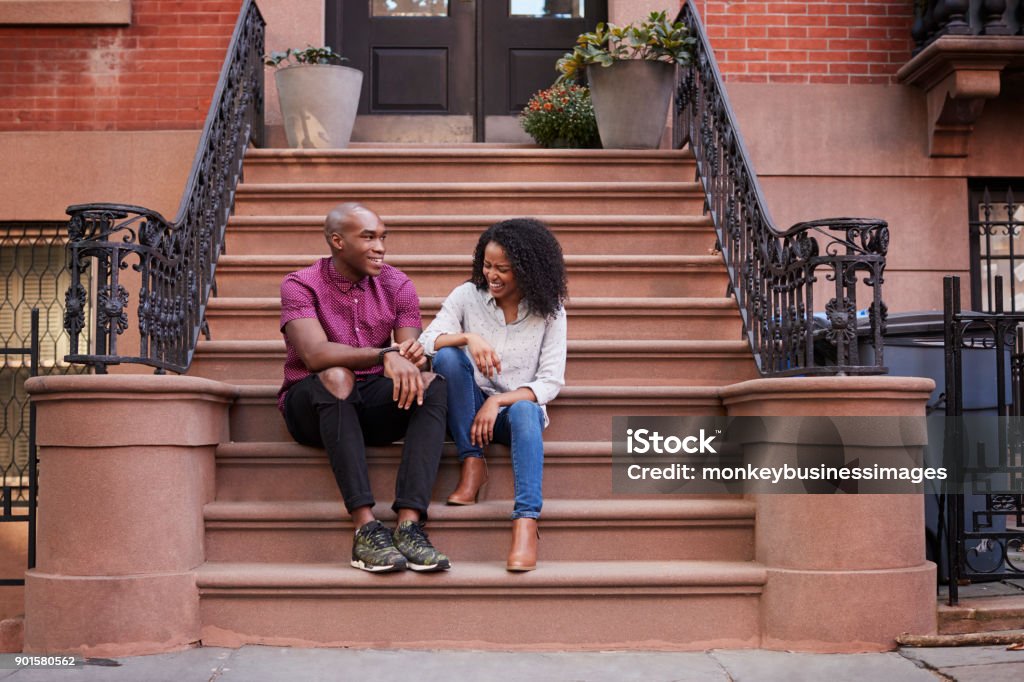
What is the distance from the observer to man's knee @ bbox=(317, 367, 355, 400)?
446 centimetres

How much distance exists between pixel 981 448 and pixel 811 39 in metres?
4.10

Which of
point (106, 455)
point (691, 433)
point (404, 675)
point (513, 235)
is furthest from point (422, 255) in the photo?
point (404, 675)

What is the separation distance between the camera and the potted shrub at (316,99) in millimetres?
7527

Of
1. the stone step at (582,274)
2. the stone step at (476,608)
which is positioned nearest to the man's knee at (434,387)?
the stone step at (476,608)

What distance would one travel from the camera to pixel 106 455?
4.22m

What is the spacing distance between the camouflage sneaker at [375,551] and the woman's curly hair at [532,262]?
1.14m

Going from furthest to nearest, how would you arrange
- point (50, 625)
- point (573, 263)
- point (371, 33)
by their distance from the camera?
point (371, 33), point (573, 263), point (50, 625)

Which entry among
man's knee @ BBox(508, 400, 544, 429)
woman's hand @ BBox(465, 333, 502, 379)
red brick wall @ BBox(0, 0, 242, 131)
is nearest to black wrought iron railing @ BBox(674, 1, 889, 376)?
man's knee @ BBox(508, 400, 544, 429)

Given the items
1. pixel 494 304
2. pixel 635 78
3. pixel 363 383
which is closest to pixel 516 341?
pixel 494 304

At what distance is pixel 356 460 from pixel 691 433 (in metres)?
1.48

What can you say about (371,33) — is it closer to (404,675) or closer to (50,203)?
(50,203)

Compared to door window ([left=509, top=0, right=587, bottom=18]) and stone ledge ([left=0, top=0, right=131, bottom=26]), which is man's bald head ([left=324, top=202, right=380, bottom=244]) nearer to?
stone ledge ([left=0, top=0, right=131, bottom=26])

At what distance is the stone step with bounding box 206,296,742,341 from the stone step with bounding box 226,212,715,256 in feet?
2.36

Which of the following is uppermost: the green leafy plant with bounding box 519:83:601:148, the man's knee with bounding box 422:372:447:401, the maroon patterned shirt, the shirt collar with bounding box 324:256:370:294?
the green leafy plant with bounding box 519:83:601:148
